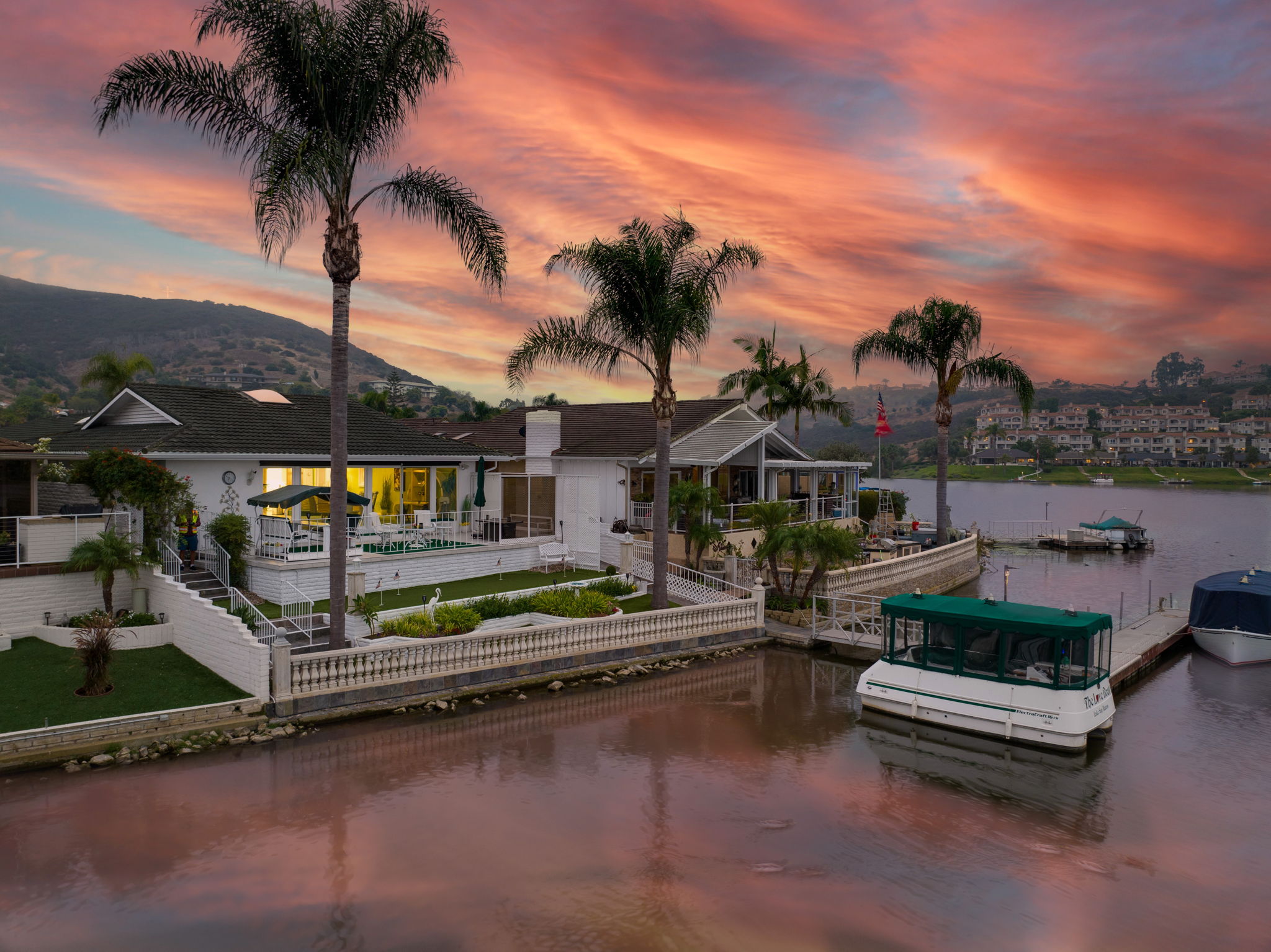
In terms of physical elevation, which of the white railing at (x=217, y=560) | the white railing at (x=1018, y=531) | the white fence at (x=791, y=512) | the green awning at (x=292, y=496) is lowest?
the white railing at (x=1018, y=531)

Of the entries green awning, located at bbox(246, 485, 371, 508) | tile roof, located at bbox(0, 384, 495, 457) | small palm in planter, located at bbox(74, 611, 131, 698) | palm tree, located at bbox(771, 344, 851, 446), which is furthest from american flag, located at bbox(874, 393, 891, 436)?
small palm in planter, located at bbox(74, 611, 131, 698)

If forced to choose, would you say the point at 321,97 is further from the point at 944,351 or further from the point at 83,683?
the point at 944,351

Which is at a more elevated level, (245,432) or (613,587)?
(245,432)

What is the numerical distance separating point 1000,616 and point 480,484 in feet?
60.6

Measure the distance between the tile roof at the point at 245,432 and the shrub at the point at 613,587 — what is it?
7.63m

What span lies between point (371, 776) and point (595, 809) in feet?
13.3

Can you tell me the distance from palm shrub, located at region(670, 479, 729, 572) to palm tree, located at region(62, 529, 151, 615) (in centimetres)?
1711

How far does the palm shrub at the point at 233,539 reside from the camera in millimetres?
21562

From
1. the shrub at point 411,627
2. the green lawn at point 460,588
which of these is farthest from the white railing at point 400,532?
the shrub at point 411,627

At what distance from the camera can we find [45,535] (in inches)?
721

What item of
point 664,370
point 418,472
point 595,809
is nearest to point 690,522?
point 664,370

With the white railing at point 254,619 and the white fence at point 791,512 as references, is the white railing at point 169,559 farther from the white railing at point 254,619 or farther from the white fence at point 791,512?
the white fence at point 791,512

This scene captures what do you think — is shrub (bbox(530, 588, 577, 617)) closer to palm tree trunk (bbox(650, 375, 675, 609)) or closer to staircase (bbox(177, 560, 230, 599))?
palm tree trunk (bbox(650, 375, 675, 609))

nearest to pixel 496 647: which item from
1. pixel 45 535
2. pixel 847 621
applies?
pixel 45 535
